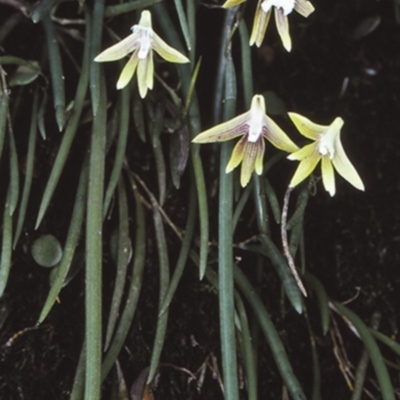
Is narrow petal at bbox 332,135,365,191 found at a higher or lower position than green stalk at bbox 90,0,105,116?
lower

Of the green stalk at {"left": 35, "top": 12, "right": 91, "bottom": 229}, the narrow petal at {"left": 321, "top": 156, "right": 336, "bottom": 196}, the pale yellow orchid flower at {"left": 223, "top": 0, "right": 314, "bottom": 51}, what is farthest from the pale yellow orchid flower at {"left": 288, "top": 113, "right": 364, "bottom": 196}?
the green stalk at {"left": 35, "top": 12, "right": 91, "bottom": 229}

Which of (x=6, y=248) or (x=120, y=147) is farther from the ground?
(x=120, y=147)

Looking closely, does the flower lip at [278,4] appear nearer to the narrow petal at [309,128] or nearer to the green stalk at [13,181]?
the narrow petal at [309,128]

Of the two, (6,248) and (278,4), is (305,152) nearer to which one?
(278,4)

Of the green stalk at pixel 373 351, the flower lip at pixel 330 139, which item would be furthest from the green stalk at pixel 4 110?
the green stalk at pixel 373 351

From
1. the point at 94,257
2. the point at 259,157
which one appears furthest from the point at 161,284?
the point at 259,157

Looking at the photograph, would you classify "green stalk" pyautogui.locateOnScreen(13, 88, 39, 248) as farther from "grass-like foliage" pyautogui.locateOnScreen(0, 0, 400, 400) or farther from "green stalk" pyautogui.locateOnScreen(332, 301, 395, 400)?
"green stalk" pyautogui.locateOnScreen(332, 301, 395, 400)
